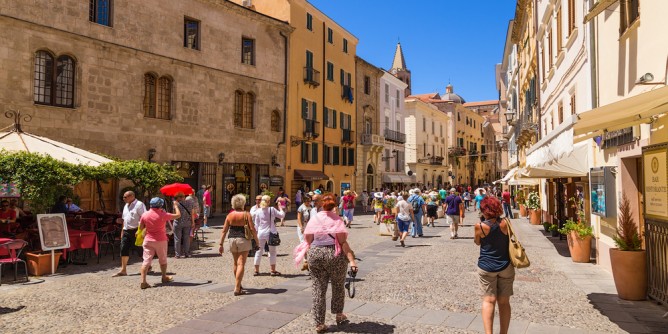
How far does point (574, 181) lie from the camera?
13.4m

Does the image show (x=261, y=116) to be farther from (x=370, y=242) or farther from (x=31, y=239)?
(x=31, y=239)

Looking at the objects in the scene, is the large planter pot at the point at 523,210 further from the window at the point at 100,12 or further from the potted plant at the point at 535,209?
the window at the point at 100,12

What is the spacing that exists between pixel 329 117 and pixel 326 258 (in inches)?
1138

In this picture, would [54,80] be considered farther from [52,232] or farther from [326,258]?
[326,258]

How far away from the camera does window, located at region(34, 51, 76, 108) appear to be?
17.5 metres

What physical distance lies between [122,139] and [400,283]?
15.5 m

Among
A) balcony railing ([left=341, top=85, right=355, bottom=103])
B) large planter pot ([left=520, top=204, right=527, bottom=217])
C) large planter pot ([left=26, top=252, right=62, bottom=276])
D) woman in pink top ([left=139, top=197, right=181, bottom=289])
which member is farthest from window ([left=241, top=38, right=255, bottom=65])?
woman in pink top ([left=139, top=197, right=181, bottom=289])

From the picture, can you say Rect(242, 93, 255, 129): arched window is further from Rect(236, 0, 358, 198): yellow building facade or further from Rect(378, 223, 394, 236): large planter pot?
Rect(378, 223, 394, 236): large planter pot

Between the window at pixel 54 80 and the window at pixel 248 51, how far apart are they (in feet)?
31.7

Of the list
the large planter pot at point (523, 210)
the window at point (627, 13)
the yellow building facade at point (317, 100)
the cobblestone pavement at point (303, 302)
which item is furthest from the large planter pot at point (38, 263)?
the large planter pot at point (523, 210)

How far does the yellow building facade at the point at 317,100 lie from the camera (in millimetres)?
29672

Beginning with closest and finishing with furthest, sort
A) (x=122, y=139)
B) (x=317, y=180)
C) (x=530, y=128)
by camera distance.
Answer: (x=122, y=139), (x=530, y=128), (x=317, y=180)

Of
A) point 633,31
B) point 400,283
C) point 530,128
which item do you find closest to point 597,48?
point 633,31

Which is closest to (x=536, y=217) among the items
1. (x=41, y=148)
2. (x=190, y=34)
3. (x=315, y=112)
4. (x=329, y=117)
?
(x=315, y=112)
